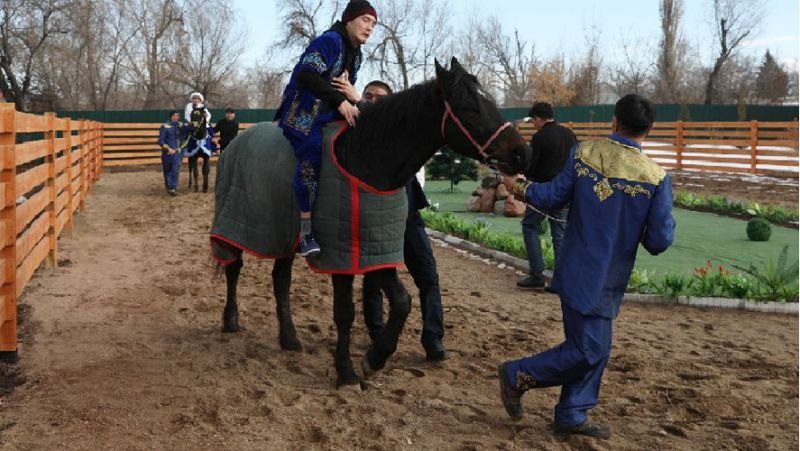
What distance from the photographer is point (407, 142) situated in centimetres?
404

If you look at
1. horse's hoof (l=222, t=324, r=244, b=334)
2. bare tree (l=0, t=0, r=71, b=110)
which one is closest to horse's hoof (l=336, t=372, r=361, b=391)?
horse's hoof (l=222, t=324, r=244, b=334)

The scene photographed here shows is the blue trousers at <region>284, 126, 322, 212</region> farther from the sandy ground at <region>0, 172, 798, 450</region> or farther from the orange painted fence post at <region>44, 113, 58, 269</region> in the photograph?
the orange painted fence post at <region>44, 113, 58, 269</region>

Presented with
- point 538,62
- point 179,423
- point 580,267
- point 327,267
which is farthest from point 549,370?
point 538,62

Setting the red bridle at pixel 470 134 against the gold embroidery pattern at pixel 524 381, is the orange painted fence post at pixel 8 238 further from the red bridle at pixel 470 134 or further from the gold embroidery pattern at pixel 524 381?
the gold embroidery pattern at pixel 524 381

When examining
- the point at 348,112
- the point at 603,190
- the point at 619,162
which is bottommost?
the point at 603,190

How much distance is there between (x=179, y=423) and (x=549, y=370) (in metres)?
1.83

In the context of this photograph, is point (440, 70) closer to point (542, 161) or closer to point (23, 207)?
point (542, 161)

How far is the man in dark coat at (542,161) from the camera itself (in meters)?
6.76

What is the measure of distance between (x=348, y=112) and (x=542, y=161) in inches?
124

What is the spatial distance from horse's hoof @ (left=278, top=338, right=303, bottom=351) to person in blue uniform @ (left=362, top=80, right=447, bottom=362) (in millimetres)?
491

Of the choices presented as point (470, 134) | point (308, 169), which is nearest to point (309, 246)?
point (308, 169)

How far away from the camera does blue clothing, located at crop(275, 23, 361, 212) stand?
13.6ft

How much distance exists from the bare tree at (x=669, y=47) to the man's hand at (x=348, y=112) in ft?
155

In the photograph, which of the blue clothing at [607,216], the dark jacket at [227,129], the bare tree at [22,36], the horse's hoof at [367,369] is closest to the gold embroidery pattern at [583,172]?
Answer: the blue clothing at [607,216]
